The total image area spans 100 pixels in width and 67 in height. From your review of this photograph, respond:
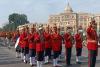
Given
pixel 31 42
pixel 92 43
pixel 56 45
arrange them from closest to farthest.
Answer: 1. pixel 92 43
2. pixel 56 45
3. pixel 31 42

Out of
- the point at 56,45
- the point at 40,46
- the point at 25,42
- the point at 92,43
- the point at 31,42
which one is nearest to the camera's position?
the point at 92,43

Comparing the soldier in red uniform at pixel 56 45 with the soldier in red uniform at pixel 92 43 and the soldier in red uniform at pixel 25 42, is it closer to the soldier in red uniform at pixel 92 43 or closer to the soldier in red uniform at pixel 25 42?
the soldier in red uniform at pixel 25 42

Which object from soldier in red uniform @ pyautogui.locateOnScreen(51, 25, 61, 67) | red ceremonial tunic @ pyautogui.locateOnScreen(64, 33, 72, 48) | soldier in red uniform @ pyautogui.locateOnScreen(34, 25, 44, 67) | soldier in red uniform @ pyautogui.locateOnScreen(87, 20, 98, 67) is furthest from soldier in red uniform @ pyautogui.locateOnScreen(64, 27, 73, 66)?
soldier in red uniform @ pyautogui.locateOnScreen(87, 20, 98, 67)

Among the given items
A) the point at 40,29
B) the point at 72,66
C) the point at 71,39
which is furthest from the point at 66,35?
the point at 40,29

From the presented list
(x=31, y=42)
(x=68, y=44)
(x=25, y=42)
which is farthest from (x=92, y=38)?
(x=25, y=42)

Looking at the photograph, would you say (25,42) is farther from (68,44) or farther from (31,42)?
(68,44)

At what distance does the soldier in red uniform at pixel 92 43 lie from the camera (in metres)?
12.9

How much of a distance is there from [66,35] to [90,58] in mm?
4277

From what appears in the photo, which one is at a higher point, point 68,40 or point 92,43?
point 92,43

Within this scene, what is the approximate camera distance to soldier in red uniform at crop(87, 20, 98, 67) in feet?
42.5

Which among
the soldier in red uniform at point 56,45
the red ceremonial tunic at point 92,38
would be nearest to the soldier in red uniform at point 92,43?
the red ceremonial tunic at point 92,38

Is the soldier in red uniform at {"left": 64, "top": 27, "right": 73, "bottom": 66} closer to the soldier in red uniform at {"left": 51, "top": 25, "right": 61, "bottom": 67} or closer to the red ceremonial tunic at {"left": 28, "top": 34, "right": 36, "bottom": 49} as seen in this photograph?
the soldier in red uniform at {"left": 51, "top": 25, "right": 61, "bottom": 67}

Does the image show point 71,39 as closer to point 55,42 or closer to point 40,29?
point 55,42

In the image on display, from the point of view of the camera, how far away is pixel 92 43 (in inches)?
516
